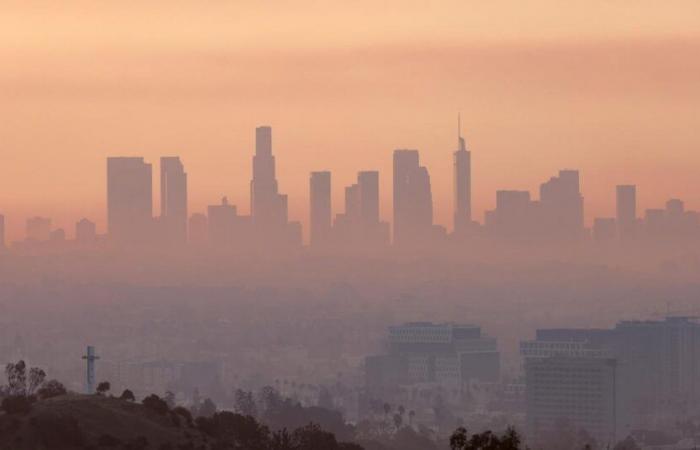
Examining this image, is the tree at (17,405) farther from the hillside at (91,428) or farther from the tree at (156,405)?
the tree at (156,405)

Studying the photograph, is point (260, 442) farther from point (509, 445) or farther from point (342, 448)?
point (509, 445)

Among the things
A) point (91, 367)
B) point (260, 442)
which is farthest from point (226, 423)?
point (91, 367)

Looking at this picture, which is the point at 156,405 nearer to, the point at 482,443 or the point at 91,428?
the point at 91,428

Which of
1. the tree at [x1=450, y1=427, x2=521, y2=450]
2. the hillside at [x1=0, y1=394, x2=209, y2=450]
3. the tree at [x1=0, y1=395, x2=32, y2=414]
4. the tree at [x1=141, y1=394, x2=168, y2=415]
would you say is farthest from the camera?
the tree at [x1=141, y1=394, x2=168, y2=415]

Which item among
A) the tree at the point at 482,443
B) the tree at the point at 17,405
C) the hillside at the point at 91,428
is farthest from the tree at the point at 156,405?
the tree at the point at 482,443

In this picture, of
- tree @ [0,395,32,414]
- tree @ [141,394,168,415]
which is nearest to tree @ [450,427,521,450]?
tree @ [0,395,32,414]

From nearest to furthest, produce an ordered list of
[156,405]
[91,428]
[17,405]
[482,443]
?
[482,443] < [91,428] < [17,405] < [156,405]

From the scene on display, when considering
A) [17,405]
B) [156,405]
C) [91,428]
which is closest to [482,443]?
[91,428]

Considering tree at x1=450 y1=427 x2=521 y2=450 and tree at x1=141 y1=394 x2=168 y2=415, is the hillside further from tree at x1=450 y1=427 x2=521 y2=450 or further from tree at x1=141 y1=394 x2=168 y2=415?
tree at x1=450 y1=427 x2=521 y2=450
